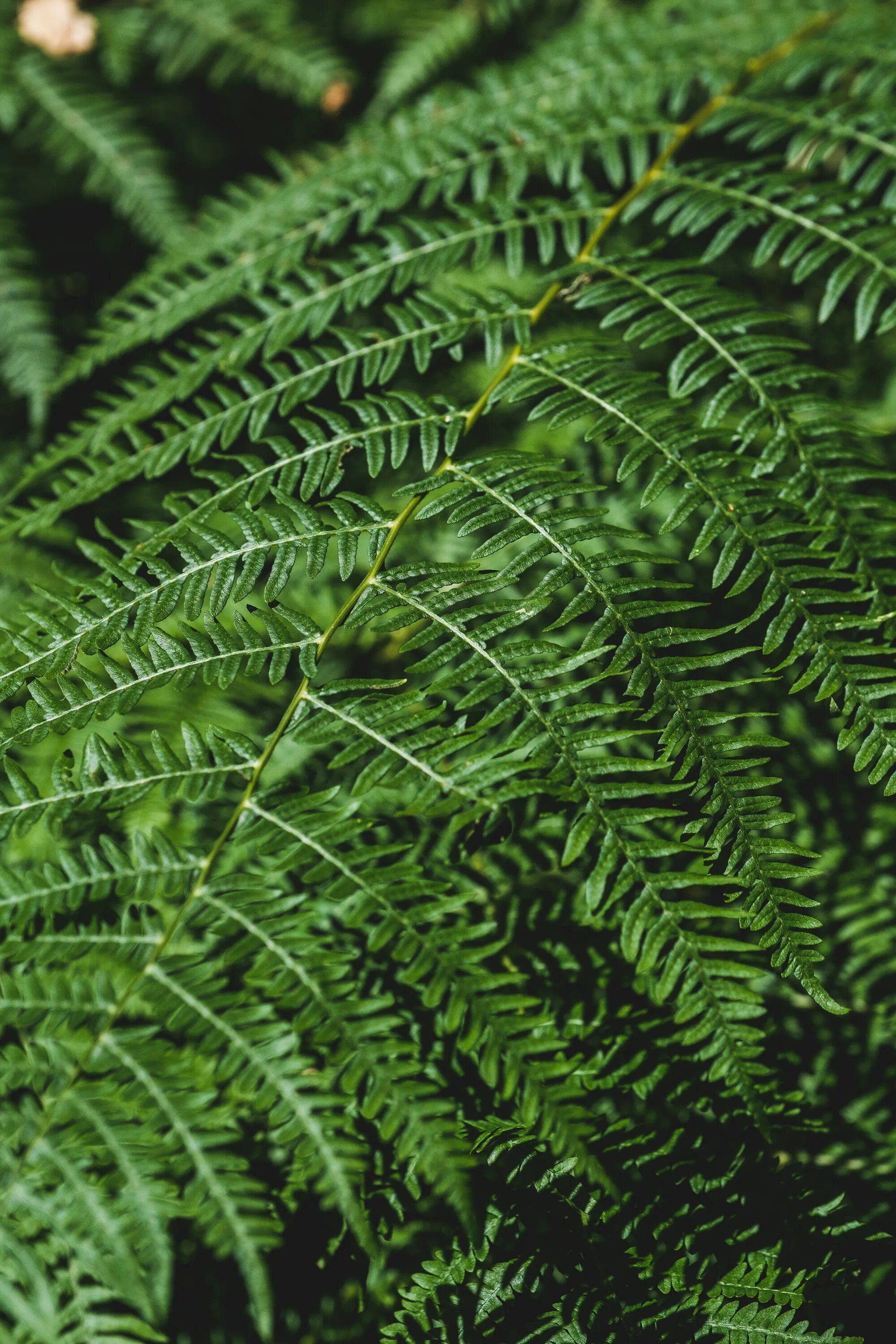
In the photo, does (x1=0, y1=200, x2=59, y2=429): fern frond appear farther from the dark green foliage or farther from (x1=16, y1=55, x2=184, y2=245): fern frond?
the dark green foliage

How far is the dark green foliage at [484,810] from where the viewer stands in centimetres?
98

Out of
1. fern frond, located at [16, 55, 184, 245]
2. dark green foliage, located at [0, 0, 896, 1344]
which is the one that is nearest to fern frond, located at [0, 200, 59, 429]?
fern frond, located at [16, 55, 184, 245]

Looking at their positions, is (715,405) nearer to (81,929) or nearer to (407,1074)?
(407,1074)

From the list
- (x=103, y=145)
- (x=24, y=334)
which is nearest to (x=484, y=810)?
(x=24, y=334)

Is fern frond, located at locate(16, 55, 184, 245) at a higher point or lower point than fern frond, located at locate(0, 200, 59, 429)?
higher

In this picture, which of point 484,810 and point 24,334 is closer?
point 484,810

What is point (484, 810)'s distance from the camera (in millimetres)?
1011

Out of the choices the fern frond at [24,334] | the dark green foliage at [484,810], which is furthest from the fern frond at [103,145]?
the dark green foliage at [484,810]

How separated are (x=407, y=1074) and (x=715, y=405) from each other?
0.99 metres

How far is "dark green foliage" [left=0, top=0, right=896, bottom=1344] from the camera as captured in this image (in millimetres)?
979

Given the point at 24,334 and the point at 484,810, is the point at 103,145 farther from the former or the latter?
the point at 484,810

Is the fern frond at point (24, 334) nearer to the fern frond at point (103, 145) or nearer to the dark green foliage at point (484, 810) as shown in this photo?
the fern frond at point (103, 145)

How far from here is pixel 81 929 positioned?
106 cm

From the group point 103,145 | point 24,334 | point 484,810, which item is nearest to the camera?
point 484,810
